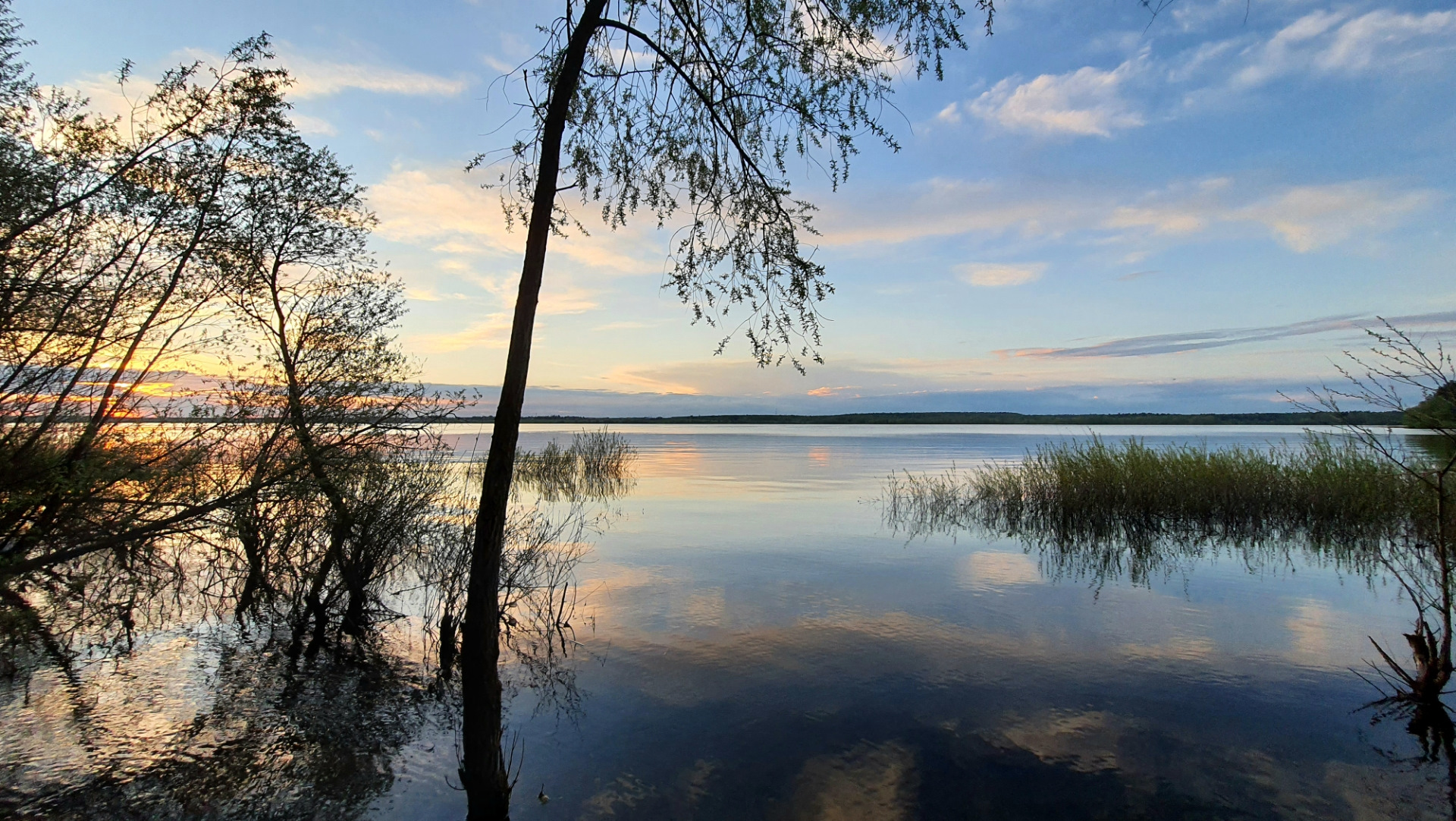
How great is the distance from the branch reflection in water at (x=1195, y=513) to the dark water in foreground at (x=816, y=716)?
240 centimetres

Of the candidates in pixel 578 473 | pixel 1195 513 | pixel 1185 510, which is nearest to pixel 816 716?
pixel 1185 510

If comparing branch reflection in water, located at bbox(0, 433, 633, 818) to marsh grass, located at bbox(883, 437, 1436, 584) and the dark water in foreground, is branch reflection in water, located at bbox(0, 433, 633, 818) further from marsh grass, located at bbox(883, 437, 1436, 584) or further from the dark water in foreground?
marsh grass, located at bbox(883, 437, 1436, 584)

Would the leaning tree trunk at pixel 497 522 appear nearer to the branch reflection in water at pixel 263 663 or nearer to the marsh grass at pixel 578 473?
the branch reflection in water at pixel 263 663

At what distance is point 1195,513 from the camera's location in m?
18.9

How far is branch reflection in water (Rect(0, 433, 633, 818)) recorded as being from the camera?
562cm

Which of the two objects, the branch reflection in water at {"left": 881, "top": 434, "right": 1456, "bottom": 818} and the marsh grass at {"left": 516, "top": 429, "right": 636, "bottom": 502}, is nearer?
the branch reflection in water at {"left": 881, "top": 434, "right": 1456, "bottom": 818}

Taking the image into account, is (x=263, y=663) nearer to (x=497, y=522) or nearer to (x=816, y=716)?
(x=497, y=522)

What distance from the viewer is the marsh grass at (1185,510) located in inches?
622

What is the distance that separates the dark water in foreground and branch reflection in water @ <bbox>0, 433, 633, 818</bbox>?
44mm

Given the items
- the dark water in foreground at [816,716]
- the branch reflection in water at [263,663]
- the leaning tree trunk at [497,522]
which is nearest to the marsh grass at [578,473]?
the branch reflection in water at [263,663]

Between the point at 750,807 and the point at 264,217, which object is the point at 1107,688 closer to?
the point at 750,807

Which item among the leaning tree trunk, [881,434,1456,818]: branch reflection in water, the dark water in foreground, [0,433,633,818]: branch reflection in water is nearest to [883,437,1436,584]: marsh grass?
[881,434,1456,818]: branch reflection in water

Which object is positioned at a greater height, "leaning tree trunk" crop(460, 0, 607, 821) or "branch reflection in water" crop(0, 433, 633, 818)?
"leaning tree trunk" crop(460, 0, 607, 821)

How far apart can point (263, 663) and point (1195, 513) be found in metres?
21.5
